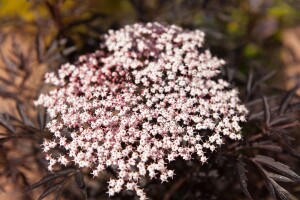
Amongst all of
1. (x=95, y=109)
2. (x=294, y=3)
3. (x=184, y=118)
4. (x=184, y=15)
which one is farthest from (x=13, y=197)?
(x=294, y=3)

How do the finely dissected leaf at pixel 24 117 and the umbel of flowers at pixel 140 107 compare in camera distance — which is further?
the finely dissected leaf at pixel 24 117

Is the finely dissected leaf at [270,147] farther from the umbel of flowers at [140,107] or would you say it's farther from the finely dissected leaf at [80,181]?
the finely dissected leaf at [80,181]

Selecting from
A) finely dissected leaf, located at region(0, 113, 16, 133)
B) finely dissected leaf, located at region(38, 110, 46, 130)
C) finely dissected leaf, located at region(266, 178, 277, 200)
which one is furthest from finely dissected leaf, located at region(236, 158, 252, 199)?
finely dissected leaf, located at region(0, 113, 16, 133)

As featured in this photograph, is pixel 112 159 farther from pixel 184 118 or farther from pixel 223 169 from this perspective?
pixel 223 169

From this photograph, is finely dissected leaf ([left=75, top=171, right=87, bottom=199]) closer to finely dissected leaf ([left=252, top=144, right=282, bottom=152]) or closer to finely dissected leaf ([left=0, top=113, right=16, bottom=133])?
finely dissected leaf ([left=0, top=113, right=16, bottom=133])

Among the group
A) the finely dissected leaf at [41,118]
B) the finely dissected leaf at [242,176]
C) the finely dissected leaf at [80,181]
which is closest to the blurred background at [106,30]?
the finely dissected leaf at [41,118]

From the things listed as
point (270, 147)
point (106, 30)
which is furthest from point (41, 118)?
point (270, 147)
